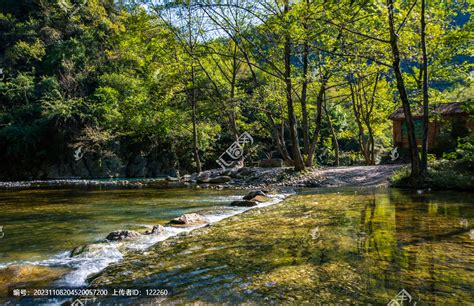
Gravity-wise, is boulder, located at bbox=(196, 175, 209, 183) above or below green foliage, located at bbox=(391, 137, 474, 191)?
below

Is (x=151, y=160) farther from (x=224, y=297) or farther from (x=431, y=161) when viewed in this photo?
(x=224, y=297)

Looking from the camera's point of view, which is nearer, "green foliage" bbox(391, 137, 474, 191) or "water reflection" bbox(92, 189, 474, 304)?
"water reflection" bbox(92, 189, 474, 304)

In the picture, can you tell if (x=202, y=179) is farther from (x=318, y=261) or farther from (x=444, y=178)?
(x=318, y=261)

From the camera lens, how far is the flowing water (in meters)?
3.38

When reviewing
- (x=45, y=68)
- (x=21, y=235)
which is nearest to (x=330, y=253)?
(x=21, y=235)

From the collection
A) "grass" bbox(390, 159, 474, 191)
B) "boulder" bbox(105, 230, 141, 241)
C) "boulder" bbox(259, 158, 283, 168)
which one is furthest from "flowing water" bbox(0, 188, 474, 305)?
"boulder" bbox(259, 158, 283, 168)

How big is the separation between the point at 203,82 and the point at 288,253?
23.1 m

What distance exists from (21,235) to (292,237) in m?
5.30

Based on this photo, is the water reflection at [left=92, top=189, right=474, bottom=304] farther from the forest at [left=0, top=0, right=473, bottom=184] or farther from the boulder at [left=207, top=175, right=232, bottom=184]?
the boulder at [left=207, top=175, right=232, bottom=184]

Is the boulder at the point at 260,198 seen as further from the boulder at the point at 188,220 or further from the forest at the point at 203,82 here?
the forest at the point at 203,82

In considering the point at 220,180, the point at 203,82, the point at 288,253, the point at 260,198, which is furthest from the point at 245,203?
the point at 203,82

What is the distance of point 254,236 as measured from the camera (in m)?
5.82

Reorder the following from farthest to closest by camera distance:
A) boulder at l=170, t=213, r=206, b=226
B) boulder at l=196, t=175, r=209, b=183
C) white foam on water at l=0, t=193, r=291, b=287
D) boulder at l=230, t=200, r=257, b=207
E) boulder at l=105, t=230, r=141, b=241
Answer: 1. boulder at l=196, t=175, r=209, b=183
2. boulder at l=230, t=200, r=257, b=207
3. boulder at l=170, t=213, r=206, b=226
4. boulder at l=105, t=230, r=141, b=241
5. white foam on water at l=0, t=193, r=291, b=287

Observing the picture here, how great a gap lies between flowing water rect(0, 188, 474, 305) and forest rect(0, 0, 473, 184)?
23.0 feet
